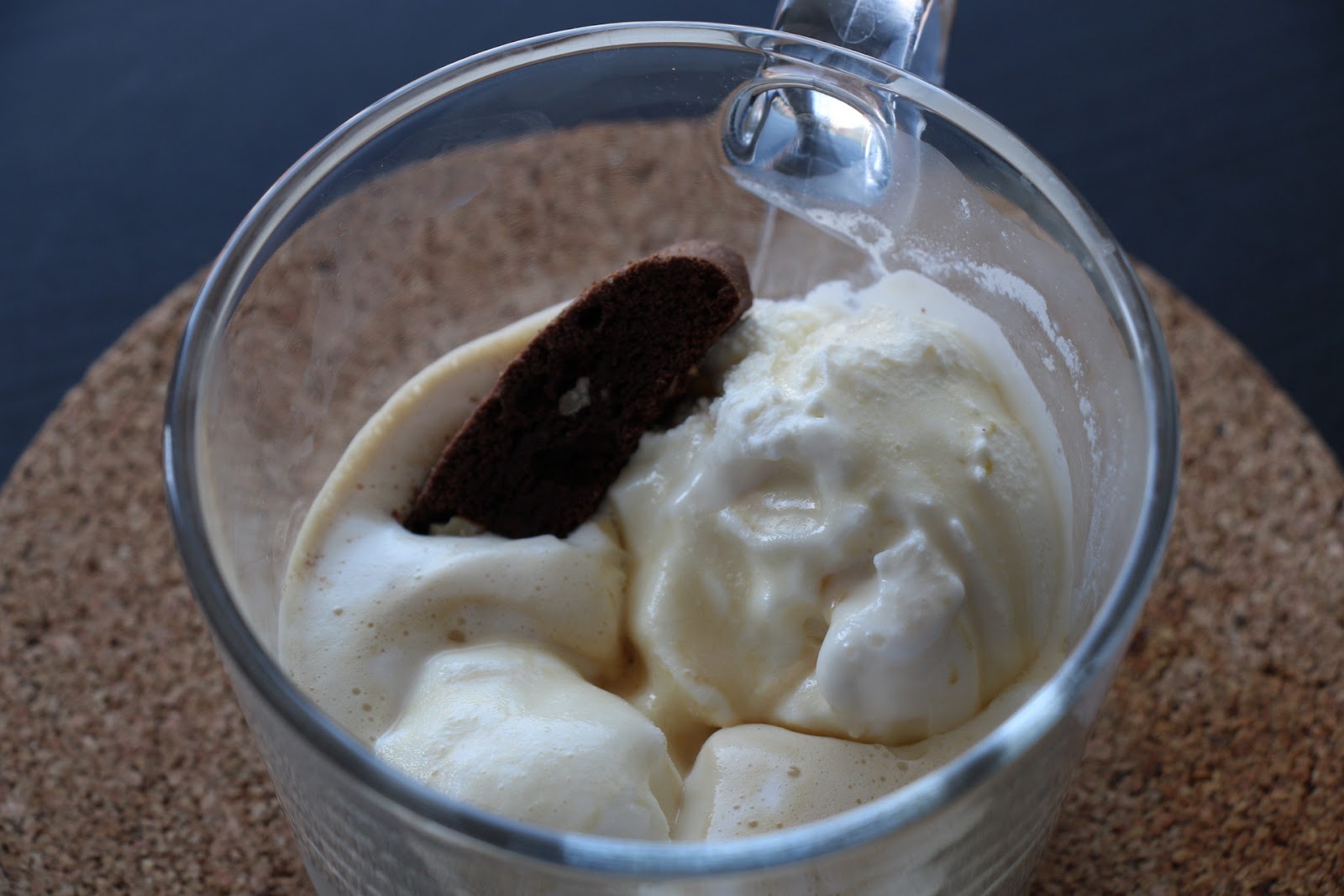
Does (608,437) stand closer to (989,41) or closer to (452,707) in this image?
(452,707)

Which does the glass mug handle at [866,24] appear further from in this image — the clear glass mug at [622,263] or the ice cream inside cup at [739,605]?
the ice cream inside cup at [739,605]

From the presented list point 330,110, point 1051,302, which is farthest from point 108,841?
point 330,110

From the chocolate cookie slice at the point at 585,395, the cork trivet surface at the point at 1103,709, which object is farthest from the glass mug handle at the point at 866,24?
the cork trivet surface at the point at 1103,709

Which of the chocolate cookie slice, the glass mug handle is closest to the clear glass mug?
the glass mug handle

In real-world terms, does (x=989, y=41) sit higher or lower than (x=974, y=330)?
lower

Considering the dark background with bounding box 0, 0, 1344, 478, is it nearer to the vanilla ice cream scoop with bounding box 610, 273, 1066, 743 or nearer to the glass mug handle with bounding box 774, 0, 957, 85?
the glass mug handle with bounding box 774, 0, 957, 85

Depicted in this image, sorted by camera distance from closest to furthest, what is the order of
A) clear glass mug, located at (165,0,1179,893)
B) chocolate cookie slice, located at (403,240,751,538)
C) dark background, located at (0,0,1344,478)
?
clear glass mug, located at (165,0,1179,893) → chocolate cookie slice, located at (403,240,751,538) → dark background, located at (0,0,1344,478)

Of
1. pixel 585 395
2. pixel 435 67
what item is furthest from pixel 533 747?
pixel 435 67
